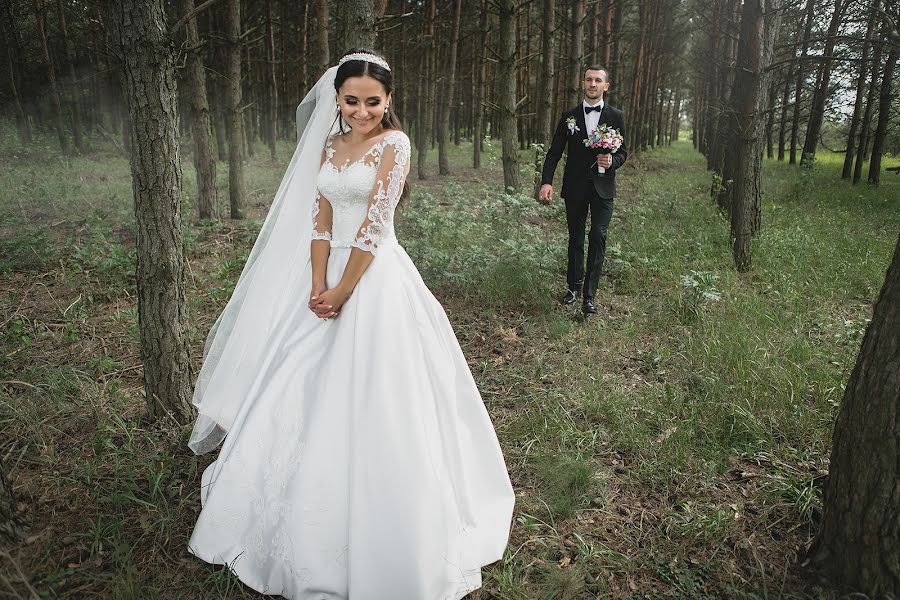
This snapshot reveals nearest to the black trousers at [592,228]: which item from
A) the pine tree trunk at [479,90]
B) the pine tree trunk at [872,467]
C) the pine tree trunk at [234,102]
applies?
the pine tree trunk at [872,467]

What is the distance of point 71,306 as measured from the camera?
521 cm

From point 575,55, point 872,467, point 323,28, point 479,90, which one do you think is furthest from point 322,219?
point 479,90

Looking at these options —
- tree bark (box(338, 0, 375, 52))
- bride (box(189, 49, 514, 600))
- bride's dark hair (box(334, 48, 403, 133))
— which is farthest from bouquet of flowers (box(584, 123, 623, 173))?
bride's dark hair (box(334, 48, 403, 133))

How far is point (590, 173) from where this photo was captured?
5602mm

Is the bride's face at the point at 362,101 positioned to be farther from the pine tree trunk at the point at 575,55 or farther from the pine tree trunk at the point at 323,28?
the pine tree trunk at the point at 575,55

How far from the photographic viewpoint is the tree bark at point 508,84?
9.84m

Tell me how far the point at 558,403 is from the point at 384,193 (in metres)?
2.10

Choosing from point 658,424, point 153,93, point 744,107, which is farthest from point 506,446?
point 744,107

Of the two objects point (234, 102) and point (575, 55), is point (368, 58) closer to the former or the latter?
point (234, 102)

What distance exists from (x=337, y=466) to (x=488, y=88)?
78.3ft

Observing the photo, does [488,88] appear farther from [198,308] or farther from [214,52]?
[198,308]

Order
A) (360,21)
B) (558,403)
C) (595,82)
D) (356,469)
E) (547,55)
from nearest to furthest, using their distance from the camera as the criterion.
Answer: (356,469) < (558,403) < (360,21) < (595,82) < (547,55)

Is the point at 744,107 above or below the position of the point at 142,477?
above

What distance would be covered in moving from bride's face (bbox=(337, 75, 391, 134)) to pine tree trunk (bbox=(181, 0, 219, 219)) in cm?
651
